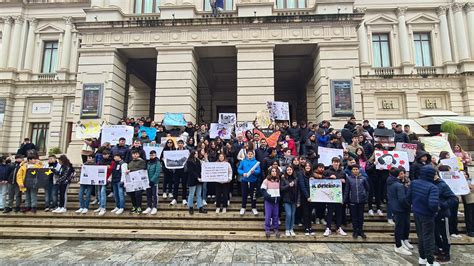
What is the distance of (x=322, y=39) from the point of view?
16016mm

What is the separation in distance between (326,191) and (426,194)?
247 cm

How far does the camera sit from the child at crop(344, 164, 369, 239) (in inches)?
296

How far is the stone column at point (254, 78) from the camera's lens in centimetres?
1606

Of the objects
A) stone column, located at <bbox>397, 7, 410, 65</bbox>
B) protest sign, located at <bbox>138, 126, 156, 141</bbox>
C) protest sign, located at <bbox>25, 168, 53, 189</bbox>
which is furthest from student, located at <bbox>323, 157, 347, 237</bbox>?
stone column, located at <bbox>397, 7, 410, 65</bbox>

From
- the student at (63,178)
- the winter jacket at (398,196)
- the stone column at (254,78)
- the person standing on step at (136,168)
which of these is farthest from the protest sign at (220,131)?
the winter jacket at (398,196)

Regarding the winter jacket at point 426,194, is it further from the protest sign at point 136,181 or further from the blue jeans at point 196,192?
the protest sign at point 136,181

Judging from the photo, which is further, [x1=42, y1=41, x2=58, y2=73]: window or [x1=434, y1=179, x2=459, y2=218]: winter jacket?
[x1=42, y1=41, x2=58, y2=73]: window

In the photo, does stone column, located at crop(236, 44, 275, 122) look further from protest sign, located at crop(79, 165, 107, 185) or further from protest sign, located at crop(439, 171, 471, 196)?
protest sign, located at crop(439, 171, 471, 196)

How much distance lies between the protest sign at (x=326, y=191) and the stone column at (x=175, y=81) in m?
9.98

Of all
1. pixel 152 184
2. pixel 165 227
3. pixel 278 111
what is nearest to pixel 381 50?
pixel 278 111

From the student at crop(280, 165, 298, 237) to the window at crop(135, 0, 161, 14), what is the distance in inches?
634

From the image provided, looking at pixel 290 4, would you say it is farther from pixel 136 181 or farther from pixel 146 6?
pixel 136 181

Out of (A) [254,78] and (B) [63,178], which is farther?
(A) [254,78]

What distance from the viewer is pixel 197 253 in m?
6.64
